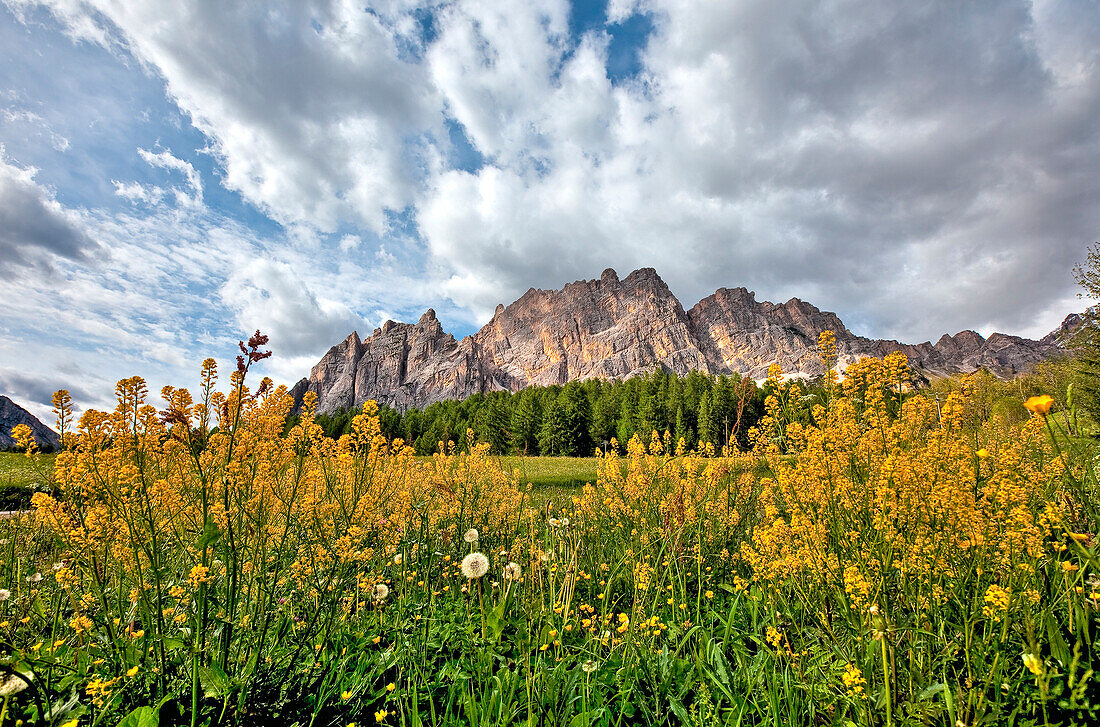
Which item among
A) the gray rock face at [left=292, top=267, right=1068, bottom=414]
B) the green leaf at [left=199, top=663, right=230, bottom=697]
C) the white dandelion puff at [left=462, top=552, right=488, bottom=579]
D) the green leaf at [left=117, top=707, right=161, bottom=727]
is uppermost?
the gray rock face at [left=292, top=267, right=1068, bottom=414]

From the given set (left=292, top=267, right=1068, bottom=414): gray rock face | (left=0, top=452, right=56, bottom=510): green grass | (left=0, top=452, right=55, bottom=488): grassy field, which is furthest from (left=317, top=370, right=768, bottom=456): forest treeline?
(left=292, top=267, right=1068, bottom=414): gray rock face

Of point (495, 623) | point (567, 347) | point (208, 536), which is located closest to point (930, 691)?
point (495, 623)

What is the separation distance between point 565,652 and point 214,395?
2273 mm

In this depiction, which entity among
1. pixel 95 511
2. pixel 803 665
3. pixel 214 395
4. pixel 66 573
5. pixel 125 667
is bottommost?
pixel 803 665

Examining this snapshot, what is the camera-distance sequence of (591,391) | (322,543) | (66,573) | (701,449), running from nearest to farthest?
1. (66,573)
2. (322,543)
3. (701,449)
4. (591,391)

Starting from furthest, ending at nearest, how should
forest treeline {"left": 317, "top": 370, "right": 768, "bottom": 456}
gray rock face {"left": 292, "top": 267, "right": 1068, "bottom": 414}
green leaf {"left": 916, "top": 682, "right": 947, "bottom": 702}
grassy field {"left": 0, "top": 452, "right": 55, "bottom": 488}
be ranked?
gray rock face {"left": 292, "top": 267, "right": 1068, "bottom": 414} → forest treeline {"left": 317, "top": 370, "right": 768, "bottom": 456} → grassy field {"left": 0, "top": 452, "right": 55, "bottom": 488} → green leaf {"left": 916, "top": 682, "right": 947, "bottom": 702}

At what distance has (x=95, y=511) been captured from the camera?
2.57 m

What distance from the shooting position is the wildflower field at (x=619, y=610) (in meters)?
1.75

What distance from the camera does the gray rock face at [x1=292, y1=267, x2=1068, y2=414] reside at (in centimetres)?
16562

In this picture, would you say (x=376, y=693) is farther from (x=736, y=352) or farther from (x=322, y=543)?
(x=736, y=352)

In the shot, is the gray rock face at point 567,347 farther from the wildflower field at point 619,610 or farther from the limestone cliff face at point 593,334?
the wildflower field at point 619,610

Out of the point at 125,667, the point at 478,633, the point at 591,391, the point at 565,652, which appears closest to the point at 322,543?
the point at 125,667

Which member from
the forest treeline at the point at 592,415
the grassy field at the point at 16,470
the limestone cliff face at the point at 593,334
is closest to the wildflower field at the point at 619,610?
the grassy field at the point at 16,470

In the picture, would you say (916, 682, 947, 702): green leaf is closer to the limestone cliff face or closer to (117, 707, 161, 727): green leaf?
(117, 707, 161, 727): green leaf
